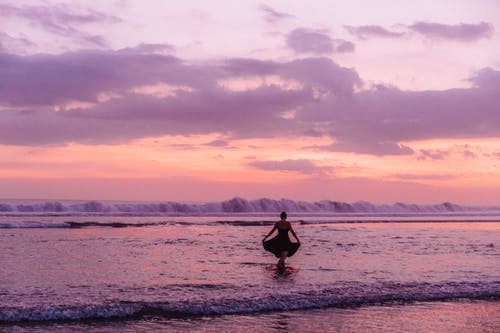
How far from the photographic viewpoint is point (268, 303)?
15.3 meters

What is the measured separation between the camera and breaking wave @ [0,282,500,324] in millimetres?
13570

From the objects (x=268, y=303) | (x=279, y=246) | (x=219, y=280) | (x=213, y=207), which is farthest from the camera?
(x=213, y=207)

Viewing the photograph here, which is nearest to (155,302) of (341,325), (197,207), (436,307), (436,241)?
(341,325)

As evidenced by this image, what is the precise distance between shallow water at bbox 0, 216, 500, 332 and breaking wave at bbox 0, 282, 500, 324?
0.09 feet

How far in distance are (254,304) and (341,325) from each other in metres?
2.81

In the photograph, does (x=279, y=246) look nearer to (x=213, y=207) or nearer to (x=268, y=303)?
(x=268, y=303)

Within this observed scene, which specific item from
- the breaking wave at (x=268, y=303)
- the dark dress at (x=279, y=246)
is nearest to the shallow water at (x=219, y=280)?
the breaking wave at (x=268, y=303)

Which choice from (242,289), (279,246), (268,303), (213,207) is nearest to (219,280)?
(242,289)

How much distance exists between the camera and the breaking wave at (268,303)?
13570mm

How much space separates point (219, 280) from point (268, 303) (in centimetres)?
404

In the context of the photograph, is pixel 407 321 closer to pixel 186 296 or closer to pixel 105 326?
pixel 186 296

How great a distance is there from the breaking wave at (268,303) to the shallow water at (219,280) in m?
0.03

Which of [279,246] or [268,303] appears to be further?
[279,246]

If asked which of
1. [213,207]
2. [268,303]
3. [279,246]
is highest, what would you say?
[213,207]
